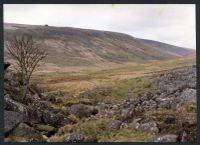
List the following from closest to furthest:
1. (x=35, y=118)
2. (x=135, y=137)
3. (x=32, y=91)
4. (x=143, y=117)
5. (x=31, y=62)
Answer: (x=135, y=137) → (x=143, y=117) → (x=35, y=118) → (x=31, y=62) → (x=32, y=91)

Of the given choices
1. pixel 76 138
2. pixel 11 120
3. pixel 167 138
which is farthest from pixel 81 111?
pixel 167 138

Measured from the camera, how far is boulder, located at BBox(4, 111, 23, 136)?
12.7 m

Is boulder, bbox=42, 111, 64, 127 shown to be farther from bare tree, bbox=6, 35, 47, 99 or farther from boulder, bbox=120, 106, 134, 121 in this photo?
boulder, bbox=120, 106, 134, 121

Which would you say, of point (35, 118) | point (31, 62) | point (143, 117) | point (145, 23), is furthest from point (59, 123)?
point (145, 23)

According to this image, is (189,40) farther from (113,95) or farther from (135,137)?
(113,95)

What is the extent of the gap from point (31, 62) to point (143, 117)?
5.43 m

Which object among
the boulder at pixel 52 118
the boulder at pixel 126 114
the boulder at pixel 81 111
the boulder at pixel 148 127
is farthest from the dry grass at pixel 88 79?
the boulder at pixel 148 127

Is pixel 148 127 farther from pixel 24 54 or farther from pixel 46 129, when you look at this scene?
pixel 24 54

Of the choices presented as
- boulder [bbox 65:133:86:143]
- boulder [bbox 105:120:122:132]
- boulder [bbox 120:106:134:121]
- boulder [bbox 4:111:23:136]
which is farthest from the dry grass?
boulder [bbox 65:133:86:143]

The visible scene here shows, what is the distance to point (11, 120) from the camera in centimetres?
1321

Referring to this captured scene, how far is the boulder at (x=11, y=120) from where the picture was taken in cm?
1267

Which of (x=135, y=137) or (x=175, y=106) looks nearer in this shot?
(x=135, y=137)

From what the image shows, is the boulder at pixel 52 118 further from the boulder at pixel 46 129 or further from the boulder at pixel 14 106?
the boulder at pixel 14 106

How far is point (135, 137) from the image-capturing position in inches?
507
